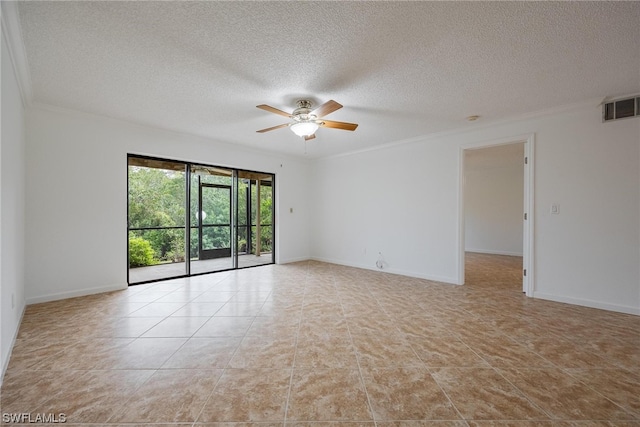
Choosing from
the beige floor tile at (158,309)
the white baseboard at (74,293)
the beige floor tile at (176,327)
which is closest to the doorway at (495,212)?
the beige floor tile at (176,327)

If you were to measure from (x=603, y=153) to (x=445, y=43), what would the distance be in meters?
2.77

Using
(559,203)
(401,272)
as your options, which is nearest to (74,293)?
(401,272)

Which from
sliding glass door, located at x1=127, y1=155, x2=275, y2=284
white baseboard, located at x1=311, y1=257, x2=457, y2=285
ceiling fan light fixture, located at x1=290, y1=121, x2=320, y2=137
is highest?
ceiling fan light fixture, located at x1=290, y1=121, x2=320, y2=137

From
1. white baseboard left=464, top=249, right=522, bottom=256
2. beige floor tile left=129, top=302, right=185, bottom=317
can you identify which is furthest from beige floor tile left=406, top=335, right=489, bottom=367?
white baseboard left=464, top=249, right=522, bottom=256

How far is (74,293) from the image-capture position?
3.64 meters

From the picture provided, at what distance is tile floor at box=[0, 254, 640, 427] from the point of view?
1584mm

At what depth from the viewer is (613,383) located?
1.84 meters

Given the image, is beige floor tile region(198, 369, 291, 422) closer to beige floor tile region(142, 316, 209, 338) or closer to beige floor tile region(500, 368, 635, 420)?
beige floor tile region(142, 316, 209, 338)

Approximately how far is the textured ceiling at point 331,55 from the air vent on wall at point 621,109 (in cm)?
16

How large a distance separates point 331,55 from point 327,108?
0.55 meters

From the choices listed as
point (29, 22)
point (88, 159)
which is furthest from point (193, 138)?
point (29, 22)

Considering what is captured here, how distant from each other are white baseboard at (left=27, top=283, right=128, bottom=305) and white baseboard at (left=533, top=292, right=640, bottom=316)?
20.0 ft

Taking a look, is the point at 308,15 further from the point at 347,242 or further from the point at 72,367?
the point at 347,242

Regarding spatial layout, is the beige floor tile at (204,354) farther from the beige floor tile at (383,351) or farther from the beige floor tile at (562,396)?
the beige floor tile at (562,396)
